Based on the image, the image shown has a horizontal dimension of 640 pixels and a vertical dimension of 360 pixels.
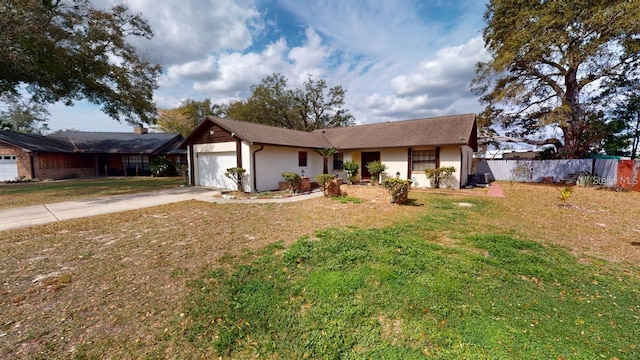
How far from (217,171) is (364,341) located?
1250cm

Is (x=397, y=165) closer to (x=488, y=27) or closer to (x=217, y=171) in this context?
(x=217, y=171)

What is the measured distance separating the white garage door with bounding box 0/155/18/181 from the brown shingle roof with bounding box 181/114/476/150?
1514cm

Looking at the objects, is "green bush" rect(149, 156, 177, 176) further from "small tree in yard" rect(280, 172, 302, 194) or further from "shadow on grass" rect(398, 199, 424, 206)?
"shadow on grass" rect(398, 199, 424, 206)

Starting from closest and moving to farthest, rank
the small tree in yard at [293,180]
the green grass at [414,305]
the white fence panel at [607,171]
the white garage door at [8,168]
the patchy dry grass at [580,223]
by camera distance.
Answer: the green grass at [414,305] → the patchy dry grass at [580,223] → the small tree in yard at [293,180] → the white fence panel at [607,171] → the white garage door at [8,168]

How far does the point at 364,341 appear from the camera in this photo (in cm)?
238

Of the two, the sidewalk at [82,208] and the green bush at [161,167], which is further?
the green bush at [161,167]

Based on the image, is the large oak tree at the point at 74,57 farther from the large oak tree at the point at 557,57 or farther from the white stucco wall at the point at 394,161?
the large oak tree at the point at 557,57

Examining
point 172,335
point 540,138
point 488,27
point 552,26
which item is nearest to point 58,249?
point 172,335

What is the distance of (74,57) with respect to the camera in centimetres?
1264

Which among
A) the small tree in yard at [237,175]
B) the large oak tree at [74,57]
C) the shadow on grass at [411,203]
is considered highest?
the large oak tree at [74,57]

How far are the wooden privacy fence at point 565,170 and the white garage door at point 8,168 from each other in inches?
1370

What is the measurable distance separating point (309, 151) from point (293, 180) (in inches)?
168

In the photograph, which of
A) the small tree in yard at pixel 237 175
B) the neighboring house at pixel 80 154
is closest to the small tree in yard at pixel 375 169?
the small tree in yard at pixel 237 175

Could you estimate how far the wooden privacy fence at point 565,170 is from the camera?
472 inches
